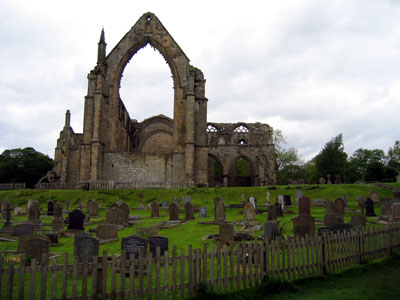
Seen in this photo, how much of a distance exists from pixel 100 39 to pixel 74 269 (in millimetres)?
29617

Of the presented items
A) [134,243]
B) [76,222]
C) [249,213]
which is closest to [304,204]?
[249,213]

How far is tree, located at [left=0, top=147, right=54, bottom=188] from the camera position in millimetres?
55188

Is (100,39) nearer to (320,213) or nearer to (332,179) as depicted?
(320,213)

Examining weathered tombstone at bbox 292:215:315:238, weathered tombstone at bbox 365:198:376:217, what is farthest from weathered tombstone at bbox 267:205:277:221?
weathered tombstone at bbox 292:215:315:238

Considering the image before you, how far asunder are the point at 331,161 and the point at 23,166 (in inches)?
1907

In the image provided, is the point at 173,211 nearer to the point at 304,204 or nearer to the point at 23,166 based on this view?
the point at 304,204

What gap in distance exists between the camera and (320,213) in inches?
632

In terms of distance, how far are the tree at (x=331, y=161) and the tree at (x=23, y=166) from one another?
4412cm

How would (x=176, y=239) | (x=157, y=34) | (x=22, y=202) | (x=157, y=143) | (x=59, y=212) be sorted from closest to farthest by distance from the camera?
1. (x=176, y=239)
2. (x=59, y=212)
3. (x=22, y=202)
4. (x=157, y=34)
5. (x=157, y=143)

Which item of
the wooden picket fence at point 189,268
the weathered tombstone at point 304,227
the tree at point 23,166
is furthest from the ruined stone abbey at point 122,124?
the tree at point 23,166

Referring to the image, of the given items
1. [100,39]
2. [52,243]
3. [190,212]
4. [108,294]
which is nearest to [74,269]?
[108,294]

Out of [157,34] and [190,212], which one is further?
[157,34]

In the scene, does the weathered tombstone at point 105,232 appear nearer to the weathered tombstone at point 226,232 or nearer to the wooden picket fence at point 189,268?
the wooden picket fence at point 189,268

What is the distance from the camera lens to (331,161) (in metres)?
39.3
